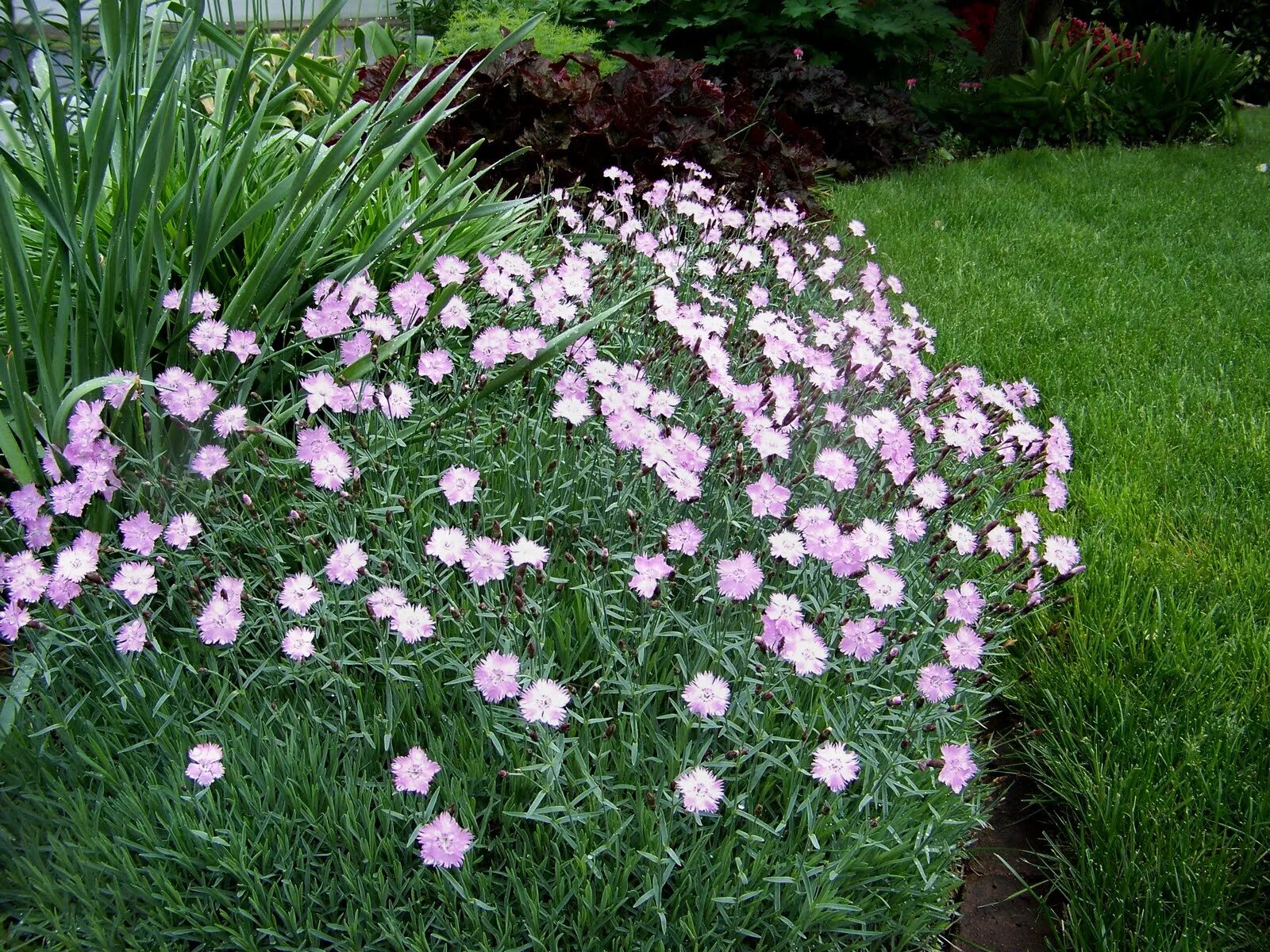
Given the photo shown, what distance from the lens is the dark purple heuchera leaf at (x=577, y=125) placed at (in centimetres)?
408

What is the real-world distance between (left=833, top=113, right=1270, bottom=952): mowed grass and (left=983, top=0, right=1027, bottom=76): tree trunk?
253 centimetres

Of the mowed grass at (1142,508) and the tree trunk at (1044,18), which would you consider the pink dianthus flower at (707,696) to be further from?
the tree trunk at (1044,18)

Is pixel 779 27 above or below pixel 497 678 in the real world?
below

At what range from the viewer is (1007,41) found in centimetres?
789

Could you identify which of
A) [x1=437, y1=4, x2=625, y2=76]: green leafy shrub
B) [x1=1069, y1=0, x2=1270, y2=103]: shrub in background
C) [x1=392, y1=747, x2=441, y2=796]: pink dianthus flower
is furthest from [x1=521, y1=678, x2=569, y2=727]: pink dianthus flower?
[x1=1069, y1=0, x2=1270, y2=103]: shrub in background

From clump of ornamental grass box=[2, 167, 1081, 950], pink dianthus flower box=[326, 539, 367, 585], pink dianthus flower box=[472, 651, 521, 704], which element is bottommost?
clump of ornamental grass box=[2, 167, 1081, 950]

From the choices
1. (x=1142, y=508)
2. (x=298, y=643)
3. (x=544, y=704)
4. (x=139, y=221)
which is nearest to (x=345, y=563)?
(x=298, y=643)

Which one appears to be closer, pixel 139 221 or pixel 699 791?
pixel 699 791

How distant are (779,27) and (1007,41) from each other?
2.20 metres

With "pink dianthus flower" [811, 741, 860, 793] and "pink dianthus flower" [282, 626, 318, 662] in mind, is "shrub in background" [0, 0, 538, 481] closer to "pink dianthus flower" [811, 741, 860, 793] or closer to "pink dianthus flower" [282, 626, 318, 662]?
"pink dianthus flower" [282, 626, 318, 662]

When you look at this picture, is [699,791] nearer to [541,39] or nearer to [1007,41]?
[541,39]

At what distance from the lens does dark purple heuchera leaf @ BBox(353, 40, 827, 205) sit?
4.08 m

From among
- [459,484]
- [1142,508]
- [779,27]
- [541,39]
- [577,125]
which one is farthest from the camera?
[779,27]

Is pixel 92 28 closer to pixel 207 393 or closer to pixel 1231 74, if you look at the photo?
pixel 207 393
